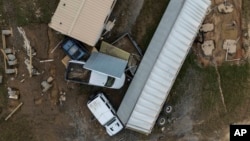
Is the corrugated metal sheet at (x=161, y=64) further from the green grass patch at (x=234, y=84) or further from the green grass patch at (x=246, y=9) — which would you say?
the green grass patch at (x=234, y=84)

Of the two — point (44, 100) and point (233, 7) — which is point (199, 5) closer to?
point (233, 7)

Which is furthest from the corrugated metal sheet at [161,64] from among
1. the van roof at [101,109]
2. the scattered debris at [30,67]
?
the scattered debris at [30,67]

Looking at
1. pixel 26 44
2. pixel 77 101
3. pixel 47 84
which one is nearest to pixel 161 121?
pixel 77 101

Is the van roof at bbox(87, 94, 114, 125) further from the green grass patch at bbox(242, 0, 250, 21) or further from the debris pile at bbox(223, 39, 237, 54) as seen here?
the green grass patch at bbox(242, 0, 250, 21)

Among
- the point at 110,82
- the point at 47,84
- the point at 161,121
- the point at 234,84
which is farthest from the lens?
the point at 234,84

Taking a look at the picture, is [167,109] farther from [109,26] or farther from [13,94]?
[13,94]

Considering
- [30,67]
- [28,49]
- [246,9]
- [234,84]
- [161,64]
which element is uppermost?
[246,9]

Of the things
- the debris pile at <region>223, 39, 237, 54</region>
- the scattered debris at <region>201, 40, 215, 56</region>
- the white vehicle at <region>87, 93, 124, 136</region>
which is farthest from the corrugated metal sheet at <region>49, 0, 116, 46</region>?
the debris pile at <region>223, 39, 237, 54</region>
